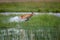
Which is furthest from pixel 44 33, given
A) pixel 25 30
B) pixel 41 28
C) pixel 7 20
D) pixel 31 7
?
pixel 7 20

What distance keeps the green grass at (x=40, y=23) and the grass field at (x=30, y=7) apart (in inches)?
3.0

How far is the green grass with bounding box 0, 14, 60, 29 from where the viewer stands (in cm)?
117

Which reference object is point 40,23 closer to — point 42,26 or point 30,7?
point 42,26

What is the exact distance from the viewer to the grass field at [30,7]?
1202mm

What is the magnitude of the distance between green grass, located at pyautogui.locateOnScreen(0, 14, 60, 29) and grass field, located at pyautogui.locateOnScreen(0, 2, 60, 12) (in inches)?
3.0

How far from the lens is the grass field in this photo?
120 centimetres

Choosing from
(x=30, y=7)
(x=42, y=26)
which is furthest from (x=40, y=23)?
(x=30, y=7)

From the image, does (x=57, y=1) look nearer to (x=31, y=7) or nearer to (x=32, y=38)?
(x=31, y=7)

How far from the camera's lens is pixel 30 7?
1.21 m

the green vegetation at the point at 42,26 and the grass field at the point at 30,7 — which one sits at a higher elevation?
the grass field at the point at 30,7

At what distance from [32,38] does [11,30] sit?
0.76 feet

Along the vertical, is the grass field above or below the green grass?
above

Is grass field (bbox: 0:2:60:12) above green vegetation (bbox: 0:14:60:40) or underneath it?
above

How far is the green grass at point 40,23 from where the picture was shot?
3.83 feet
